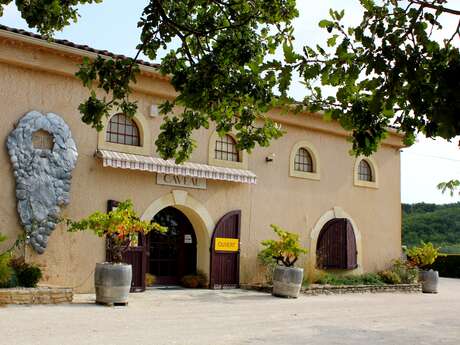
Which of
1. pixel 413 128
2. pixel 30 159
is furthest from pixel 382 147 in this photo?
pixel 413 128

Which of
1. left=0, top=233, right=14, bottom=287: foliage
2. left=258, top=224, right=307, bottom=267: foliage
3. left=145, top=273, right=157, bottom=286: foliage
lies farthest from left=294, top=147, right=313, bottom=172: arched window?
left=0, top=233, right=14, bottom=287: foliage

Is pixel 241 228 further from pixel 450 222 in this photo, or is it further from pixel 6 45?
pixel 450 222

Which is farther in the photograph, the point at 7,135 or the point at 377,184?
the point at 377,184

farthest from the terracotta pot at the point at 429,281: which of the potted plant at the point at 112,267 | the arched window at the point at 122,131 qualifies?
the potted plant at the point at 112,267

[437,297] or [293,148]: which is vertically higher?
[293,148]

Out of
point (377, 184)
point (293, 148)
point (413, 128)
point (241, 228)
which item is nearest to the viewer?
point (413, 128)

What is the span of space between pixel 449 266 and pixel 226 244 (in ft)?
59.9

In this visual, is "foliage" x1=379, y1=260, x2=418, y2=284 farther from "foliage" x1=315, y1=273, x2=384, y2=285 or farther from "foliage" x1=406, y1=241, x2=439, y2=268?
"foliage" x1=406, y1=241, x2=439, y2=268

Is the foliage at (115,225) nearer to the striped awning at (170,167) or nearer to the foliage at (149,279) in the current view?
the striped awning at (170,167)

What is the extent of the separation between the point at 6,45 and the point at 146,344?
7.90 m

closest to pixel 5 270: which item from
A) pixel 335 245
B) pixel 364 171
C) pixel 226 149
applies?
pixel 226 149

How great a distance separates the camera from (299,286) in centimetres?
1542

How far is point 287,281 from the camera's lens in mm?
15266

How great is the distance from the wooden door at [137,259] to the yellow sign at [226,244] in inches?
90.7
